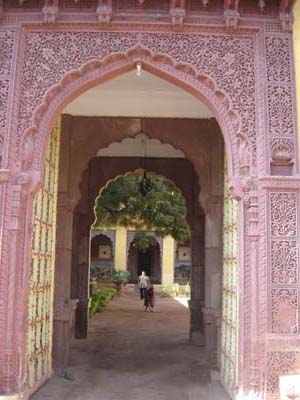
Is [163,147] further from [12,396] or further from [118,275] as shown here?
[118,275]

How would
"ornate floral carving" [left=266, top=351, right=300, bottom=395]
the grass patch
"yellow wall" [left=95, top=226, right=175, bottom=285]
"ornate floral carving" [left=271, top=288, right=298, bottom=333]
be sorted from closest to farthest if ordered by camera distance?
"ornate floral carving" [left=266, top=351, right=300, bottom=395]
"ornate floral carving" [left=271, top=288, right=298, bottom=333]
the grass patch
"yellow wall" [left=95, top=226, right=175, bottom=285]

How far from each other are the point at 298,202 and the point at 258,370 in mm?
1603

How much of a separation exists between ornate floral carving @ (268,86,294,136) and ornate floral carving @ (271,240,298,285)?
109cm

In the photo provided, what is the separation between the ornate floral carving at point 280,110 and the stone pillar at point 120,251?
2225cm

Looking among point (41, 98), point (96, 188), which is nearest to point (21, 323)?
point (41, 98)

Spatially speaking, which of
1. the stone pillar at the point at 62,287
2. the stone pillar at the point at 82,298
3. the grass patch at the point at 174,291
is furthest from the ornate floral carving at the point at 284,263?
the grass patch at the point at 174,291

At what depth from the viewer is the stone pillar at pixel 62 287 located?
6820 millimetres

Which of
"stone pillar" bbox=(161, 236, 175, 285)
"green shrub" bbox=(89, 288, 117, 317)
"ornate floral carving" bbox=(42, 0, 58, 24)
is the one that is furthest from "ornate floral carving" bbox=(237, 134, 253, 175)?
"stone pillar" bbox=(161, 236, 175, 285)

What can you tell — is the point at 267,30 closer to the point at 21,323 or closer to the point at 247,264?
the point at 247,264

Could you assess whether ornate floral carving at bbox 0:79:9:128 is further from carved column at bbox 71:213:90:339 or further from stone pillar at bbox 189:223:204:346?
stone pillar at bbox 189:223:204:346

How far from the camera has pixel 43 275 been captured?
232 inches

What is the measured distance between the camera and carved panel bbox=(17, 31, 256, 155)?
4887mm

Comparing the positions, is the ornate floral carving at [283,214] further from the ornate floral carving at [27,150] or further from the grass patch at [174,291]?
the grass patch at [174,291]

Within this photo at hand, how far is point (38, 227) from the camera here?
5.64m
